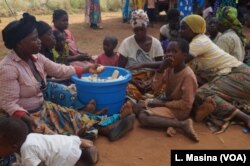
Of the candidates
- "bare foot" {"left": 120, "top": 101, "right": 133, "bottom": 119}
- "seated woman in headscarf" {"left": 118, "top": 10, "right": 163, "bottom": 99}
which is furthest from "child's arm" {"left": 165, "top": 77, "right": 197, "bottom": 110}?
"seated woman in headscarf" {"left": 118, "top": 10, "right": 163, "bottom": 99}

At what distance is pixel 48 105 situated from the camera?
3.27 meters

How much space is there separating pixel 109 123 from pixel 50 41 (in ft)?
3.70

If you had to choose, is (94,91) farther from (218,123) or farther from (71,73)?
(218,123)

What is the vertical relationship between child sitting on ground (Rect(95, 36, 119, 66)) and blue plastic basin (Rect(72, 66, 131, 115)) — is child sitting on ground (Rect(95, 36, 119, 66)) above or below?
above

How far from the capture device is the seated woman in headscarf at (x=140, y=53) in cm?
429

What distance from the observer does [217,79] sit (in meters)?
4.00

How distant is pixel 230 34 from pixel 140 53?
115cm

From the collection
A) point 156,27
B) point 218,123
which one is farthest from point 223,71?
point 156,27

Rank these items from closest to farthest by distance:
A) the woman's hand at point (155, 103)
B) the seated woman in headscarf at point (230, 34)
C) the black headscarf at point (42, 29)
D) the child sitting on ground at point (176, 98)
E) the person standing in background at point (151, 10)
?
the child sitting on ground at point (176, 98) < the black headscarf at point (42, 29) < the woman's hand at point (155, 103) < the seated woman in headscarf at point (230, 34) < the person standing in background at point (151, 10)

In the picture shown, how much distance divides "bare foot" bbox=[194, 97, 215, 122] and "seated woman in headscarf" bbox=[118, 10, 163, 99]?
78 cm

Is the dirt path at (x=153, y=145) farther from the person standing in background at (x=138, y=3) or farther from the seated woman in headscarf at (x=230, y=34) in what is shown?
the person standing in background at (x=138, y=3)

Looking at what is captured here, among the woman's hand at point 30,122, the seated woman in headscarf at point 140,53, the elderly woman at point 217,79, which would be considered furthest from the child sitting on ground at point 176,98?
the woman's hand at point 30,122

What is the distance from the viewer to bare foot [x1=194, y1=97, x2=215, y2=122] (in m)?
3.65

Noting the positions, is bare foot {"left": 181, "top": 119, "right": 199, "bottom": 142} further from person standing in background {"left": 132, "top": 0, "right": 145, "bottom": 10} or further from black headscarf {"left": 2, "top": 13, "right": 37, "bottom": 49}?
person standing in background {"left": 132, "top": 0, "right": 145, "bottom": 10}
